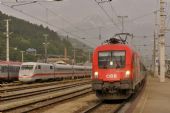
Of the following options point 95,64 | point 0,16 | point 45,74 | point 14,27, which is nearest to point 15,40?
point 0,16

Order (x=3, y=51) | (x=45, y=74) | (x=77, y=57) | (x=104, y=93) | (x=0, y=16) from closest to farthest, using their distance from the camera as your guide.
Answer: (x=104, y=93) < (x=45, y=74) < (x=3, y=51) < (x=0, y=16) < (x=77, y=57)

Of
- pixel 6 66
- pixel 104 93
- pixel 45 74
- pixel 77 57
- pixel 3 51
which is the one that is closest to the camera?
pixel 104 93

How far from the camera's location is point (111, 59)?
21875mm

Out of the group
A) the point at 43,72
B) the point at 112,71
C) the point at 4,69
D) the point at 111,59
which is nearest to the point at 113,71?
the point at 112,71

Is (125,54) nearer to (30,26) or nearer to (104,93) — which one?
(104,93)

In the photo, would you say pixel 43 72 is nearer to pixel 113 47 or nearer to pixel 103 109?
pixel 113 47

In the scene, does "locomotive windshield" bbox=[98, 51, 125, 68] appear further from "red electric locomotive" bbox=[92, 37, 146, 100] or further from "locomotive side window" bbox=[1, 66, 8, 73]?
"locomotive side window" bbox=[1, 66, 8, 73]

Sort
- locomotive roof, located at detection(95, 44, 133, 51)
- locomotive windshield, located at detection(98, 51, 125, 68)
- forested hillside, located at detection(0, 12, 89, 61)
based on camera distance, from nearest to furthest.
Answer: locomotive windshield, located at detection(98, 51, 125, 68), locomotive roof, located at detection(95, 44, 133, 51), forested hillside, located at detection(0, 12, 89, 61)

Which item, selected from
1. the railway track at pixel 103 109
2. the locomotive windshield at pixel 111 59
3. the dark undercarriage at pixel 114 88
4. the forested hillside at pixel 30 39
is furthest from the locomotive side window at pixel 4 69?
the forested hillside at pixel 30 39

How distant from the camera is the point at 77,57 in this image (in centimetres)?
14150

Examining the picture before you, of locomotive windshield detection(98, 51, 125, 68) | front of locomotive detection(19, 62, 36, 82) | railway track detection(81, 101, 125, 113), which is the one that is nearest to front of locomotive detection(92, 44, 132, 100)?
locomotive windshield detection(98, 51, 125, 68)

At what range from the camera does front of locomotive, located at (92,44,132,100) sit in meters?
21.0

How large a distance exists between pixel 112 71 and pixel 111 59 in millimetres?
792

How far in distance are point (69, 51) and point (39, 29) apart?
Result: 1493 centimetres
